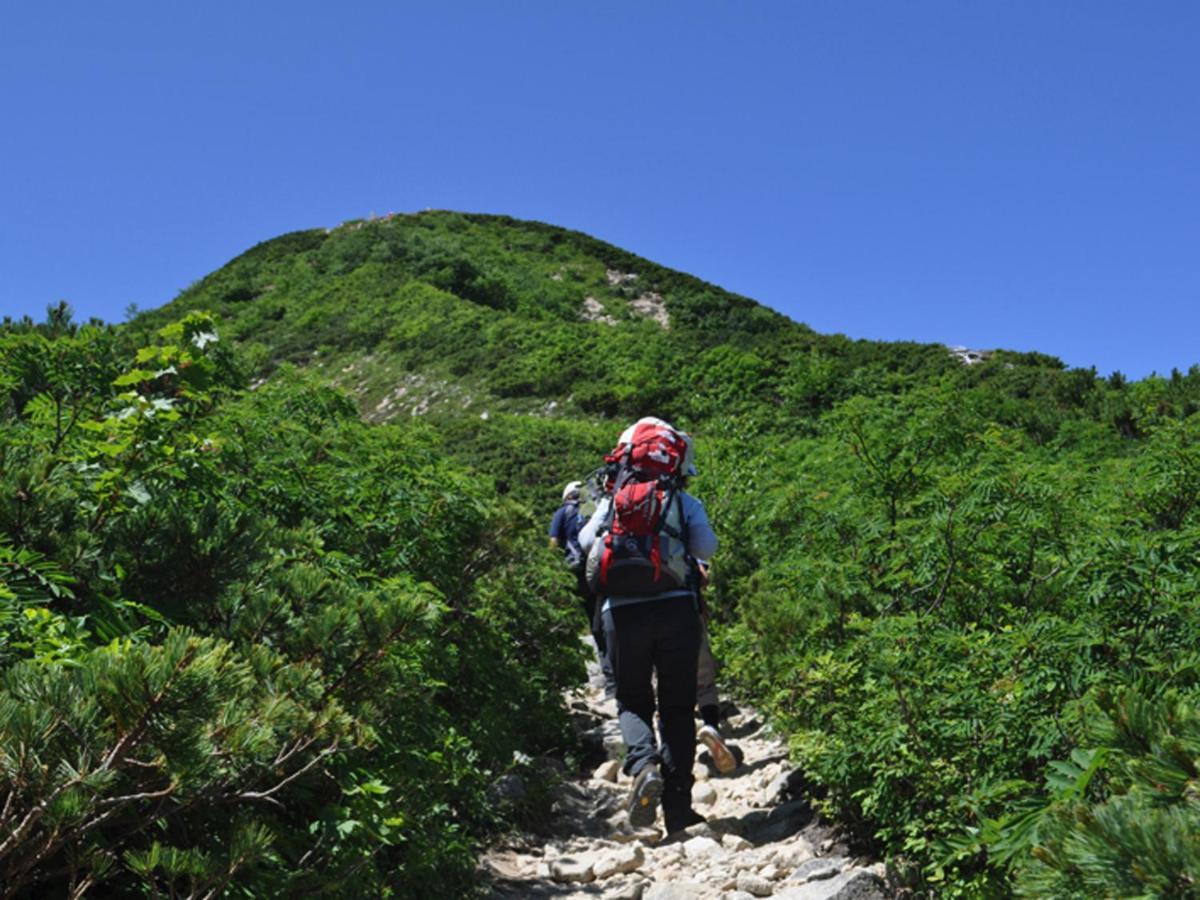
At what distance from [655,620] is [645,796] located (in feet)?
2.39

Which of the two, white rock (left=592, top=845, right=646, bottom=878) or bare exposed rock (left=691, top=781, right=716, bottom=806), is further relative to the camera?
bare exposed rock (left=691, top=781, right=716, bottom=806)

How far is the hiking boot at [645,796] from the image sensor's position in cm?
412

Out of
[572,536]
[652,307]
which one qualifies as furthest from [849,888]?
[652,307]

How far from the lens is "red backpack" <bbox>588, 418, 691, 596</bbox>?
168 inches

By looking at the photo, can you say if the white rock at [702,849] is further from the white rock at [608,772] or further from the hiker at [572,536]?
the hiker at [572,536]

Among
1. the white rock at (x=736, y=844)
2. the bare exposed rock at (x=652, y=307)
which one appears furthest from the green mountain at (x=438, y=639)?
the bare exposed rock at (x=652, y=307)

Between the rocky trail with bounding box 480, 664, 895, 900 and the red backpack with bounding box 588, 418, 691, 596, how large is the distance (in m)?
1.12

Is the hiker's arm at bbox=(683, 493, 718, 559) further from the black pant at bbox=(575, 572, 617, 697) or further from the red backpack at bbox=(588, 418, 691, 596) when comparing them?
the black pant at bbox=(575, 572, 617, 697)

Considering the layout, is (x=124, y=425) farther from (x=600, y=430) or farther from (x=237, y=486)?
(x=600, y=430)

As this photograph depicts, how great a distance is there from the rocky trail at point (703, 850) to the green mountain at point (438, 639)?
0.19 metres

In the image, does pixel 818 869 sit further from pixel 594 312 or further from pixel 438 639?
pixel 594 312

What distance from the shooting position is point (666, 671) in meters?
4.32

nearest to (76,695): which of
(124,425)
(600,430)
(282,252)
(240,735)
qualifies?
(240,735)

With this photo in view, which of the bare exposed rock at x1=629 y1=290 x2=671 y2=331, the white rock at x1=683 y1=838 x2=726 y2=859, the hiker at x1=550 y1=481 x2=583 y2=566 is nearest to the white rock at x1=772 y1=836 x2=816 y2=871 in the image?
the white rock at x1=683 y1=838 x2=726 y2=859
